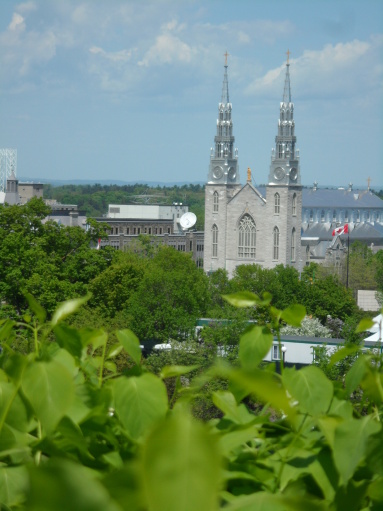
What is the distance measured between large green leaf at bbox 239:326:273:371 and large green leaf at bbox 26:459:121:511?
758 mm

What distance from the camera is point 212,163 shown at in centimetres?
7025

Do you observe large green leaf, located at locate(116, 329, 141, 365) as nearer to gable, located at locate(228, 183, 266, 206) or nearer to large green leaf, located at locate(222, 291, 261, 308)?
large green leaf, located at locate(222, 291, 261, 308)

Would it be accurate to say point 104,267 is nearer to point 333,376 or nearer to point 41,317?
point 333,376

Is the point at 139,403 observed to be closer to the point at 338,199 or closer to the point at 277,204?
the point at 277,204

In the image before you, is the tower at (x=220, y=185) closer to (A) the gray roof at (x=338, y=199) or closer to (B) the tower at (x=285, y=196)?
(B) the tower at (x=285, y=196)

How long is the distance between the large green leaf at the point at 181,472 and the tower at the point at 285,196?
65.1 metres

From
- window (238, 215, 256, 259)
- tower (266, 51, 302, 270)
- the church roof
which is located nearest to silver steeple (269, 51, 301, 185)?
tower (266, 51, 302, 270)

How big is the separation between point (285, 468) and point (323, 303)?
36962 millimetres

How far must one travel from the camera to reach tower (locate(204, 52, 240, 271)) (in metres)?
68.1

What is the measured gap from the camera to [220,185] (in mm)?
68938

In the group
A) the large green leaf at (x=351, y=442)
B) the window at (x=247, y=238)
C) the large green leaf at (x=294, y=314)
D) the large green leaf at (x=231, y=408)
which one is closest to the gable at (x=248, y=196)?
the window at (x=247, y=238)

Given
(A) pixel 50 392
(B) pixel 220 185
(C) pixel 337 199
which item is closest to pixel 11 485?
(A) pixel 50 392

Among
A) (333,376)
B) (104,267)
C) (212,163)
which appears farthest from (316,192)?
(333,376)

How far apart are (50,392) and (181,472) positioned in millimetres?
432
